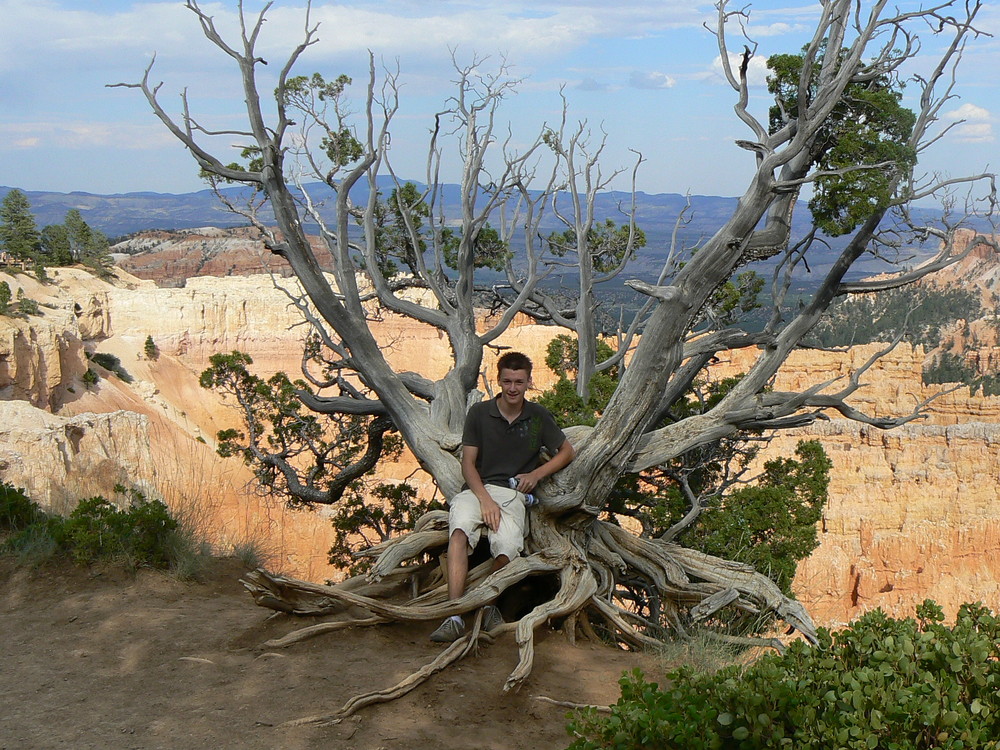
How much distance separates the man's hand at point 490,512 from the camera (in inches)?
186

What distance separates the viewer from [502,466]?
16.4 ft

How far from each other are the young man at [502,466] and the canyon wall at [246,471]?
2.51 m

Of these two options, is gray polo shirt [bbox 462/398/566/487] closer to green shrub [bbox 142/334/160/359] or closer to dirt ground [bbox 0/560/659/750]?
dirt ground [bbox 0/560/659/750]

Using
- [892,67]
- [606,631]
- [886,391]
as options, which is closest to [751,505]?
[606,631]

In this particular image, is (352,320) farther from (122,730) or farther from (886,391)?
(886,391)

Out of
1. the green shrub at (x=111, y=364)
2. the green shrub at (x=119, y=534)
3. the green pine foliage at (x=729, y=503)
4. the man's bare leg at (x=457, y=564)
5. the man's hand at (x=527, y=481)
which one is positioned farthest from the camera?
the green shrub at (x=111, y=364)

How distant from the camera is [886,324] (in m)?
44.9

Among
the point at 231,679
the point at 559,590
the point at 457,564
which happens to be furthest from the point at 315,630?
the point at 559,590

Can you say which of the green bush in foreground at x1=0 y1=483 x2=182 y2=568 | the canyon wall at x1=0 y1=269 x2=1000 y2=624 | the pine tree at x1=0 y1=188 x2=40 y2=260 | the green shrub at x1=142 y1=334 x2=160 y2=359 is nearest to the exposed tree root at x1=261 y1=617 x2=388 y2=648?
the green bush in foreground at x1=0 y1=483 x2=182 y2=568

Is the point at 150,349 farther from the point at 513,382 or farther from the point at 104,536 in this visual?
the point at 513,382

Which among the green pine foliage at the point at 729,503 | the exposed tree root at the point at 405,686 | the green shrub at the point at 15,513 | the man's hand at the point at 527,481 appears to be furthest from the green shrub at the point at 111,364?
the exposed tree root at the point at 405,686

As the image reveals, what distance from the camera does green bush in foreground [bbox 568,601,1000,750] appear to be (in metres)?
2.26

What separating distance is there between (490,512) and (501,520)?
0.13m

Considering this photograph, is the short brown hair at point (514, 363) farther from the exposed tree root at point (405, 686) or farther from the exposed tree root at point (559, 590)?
the exposed tree root at point (405, 686)
